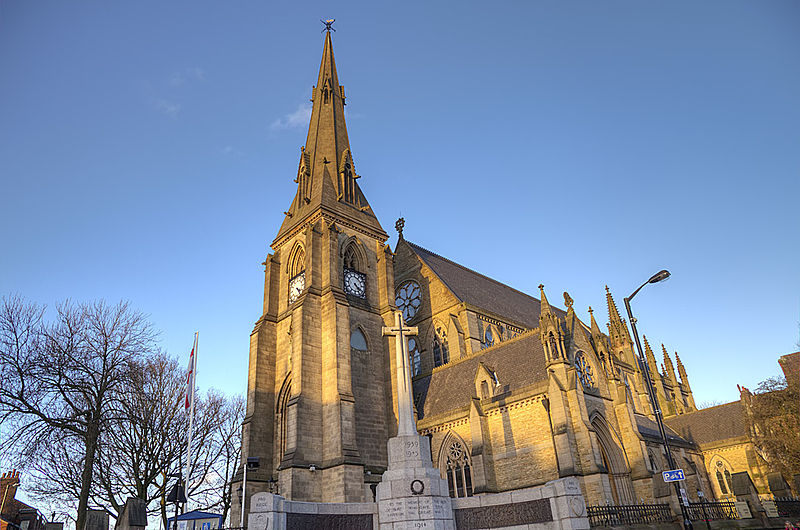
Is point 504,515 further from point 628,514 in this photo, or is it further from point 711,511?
point 711,511

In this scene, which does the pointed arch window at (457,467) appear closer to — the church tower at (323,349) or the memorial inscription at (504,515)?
the church tower at (323,349)

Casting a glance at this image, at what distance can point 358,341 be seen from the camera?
99.7ft

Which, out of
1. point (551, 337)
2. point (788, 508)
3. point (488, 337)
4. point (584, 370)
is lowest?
point (788, 508)

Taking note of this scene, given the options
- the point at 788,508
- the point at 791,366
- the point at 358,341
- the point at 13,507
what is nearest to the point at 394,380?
the point at 358,341

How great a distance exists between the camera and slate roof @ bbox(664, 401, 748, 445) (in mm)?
37344

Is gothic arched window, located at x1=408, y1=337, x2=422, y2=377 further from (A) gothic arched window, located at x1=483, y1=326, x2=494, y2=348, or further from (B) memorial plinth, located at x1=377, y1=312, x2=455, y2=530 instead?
(B) memorial plinth, located at x1=377, y1=312, x2=455, y2=530

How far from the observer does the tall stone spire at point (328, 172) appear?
3438cm

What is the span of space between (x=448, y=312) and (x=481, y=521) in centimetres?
2273

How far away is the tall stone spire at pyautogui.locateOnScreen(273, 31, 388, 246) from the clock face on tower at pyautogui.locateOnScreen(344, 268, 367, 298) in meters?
3.60

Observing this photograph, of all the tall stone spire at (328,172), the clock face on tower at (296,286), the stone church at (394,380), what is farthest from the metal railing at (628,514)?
the tall stone spire at (328,172)

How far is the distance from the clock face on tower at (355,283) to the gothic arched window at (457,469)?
34.5 feet

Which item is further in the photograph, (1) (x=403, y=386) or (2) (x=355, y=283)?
(2) (x=355, y=283)

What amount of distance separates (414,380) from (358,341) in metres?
6.28

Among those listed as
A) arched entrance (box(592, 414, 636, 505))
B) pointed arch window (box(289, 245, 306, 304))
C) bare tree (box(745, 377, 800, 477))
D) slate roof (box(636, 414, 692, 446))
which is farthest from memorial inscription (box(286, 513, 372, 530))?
bare tree (box(745, 377, 800, 477))
